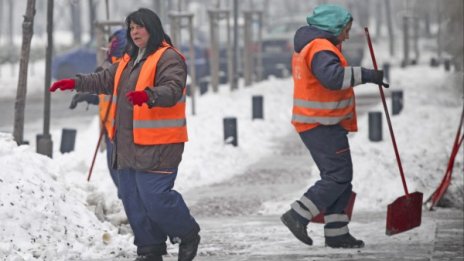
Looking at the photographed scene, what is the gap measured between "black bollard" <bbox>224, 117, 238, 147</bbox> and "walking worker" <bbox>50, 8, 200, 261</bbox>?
8137 millimetres

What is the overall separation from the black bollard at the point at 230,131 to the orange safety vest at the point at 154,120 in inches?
328

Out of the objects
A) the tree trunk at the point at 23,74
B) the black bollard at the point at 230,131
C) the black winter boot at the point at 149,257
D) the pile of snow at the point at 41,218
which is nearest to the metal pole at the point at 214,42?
the black bollard at the point at 230,131

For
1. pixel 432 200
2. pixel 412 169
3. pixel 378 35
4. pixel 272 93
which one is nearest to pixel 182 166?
pixel 412 169

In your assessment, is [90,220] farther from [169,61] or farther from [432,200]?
[432,200]

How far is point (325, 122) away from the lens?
831cm

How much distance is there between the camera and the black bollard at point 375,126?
16.1 metres

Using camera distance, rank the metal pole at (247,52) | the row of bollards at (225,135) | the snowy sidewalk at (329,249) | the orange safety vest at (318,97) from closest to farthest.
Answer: the snowy sidewalk at (329,249) → the orange safety vest at (318,97) → the row of bollards at (225,135) → the metal pole at (247,52)

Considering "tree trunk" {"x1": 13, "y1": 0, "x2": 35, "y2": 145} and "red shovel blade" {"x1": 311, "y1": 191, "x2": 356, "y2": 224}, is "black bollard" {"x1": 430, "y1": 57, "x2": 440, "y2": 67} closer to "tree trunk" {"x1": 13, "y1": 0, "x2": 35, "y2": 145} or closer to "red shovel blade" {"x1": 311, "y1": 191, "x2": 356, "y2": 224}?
"tree trunk" {"x1": 13, "y1": 0, "x2": 35, "y2": 145}

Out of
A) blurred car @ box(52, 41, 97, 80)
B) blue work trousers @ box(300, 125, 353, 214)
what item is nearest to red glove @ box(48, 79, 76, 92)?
blue work trousers @ box(300, 125, 353, 214)

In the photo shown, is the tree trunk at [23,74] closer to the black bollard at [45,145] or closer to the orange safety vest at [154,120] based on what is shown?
the black bollard at [45,145]

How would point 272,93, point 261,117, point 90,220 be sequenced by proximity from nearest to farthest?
1. point 90,220
2. point 261,117
3. point 272,93

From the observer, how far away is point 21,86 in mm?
11078

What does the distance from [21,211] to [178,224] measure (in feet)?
3.47

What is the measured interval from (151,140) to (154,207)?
0.39m
